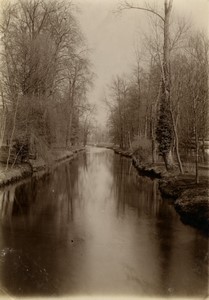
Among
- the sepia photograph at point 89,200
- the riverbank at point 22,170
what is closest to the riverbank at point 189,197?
the sepia photograph at point 89,200

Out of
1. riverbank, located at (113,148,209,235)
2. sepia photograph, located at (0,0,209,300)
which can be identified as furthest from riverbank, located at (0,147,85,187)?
riverbank, located at (113,148,209,235)

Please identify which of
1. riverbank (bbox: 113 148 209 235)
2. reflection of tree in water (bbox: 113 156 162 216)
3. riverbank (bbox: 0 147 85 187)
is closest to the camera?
riverbank (bbox: 113 148 209 235)

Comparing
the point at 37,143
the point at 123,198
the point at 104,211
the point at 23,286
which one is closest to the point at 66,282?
the point at 23,286

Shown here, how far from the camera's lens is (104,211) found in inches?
458

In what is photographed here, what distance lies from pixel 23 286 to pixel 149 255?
9.38ft

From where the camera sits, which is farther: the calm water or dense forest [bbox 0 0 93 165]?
dense forest [bbox 0 0 93 165]

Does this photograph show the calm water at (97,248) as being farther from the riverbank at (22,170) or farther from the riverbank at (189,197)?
the riverbank at (22,170)

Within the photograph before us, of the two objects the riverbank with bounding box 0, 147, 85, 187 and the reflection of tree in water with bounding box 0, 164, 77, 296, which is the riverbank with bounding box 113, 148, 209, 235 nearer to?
the reflection of tree in water with bounding box 0, 164, 77, 296

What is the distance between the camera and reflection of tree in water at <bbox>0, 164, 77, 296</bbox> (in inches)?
234

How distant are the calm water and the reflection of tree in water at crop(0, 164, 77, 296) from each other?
0.02 m

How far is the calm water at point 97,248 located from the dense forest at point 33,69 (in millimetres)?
5967

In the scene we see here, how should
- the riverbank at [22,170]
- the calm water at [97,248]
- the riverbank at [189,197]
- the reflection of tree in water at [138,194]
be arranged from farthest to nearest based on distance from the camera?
the riverbank at [22,170] → the reflection of tree in water at [138,194] → the riverbank at [189,197] → the calm water at [97,248]

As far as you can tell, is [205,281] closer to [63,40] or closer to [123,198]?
[123,198]

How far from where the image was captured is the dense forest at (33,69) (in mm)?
17828
